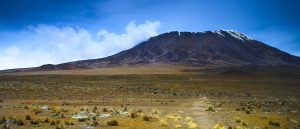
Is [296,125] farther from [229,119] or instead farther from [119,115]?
[119,115]

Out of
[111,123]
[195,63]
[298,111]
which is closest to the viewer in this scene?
[111,123]

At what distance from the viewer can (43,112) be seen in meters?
24.3

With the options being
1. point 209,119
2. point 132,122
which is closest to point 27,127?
point 132,122

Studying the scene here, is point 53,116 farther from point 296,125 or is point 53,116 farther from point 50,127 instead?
point 296,125

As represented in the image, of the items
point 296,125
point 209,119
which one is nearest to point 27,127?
point 209,119

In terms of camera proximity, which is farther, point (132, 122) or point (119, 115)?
point (119, 115)

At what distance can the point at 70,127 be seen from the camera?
58.6ft

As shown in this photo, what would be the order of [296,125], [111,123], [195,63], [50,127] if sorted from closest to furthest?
[50,127]
[111,123]
[296,125]
[195,63]

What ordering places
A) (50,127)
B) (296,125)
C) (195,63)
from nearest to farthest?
(50,127) < (296,125) < (195,63)

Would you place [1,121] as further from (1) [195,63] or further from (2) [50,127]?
(1) [195,63]

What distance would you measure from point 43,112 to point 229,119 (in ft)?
42.8

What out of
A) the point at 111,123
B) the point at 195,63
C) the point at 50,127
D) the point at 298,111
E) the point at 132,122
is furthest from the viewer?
the point at 195,63

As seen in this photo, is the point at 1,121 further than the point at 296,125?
No

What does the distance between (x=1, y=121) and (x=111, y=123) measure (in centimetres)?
590
